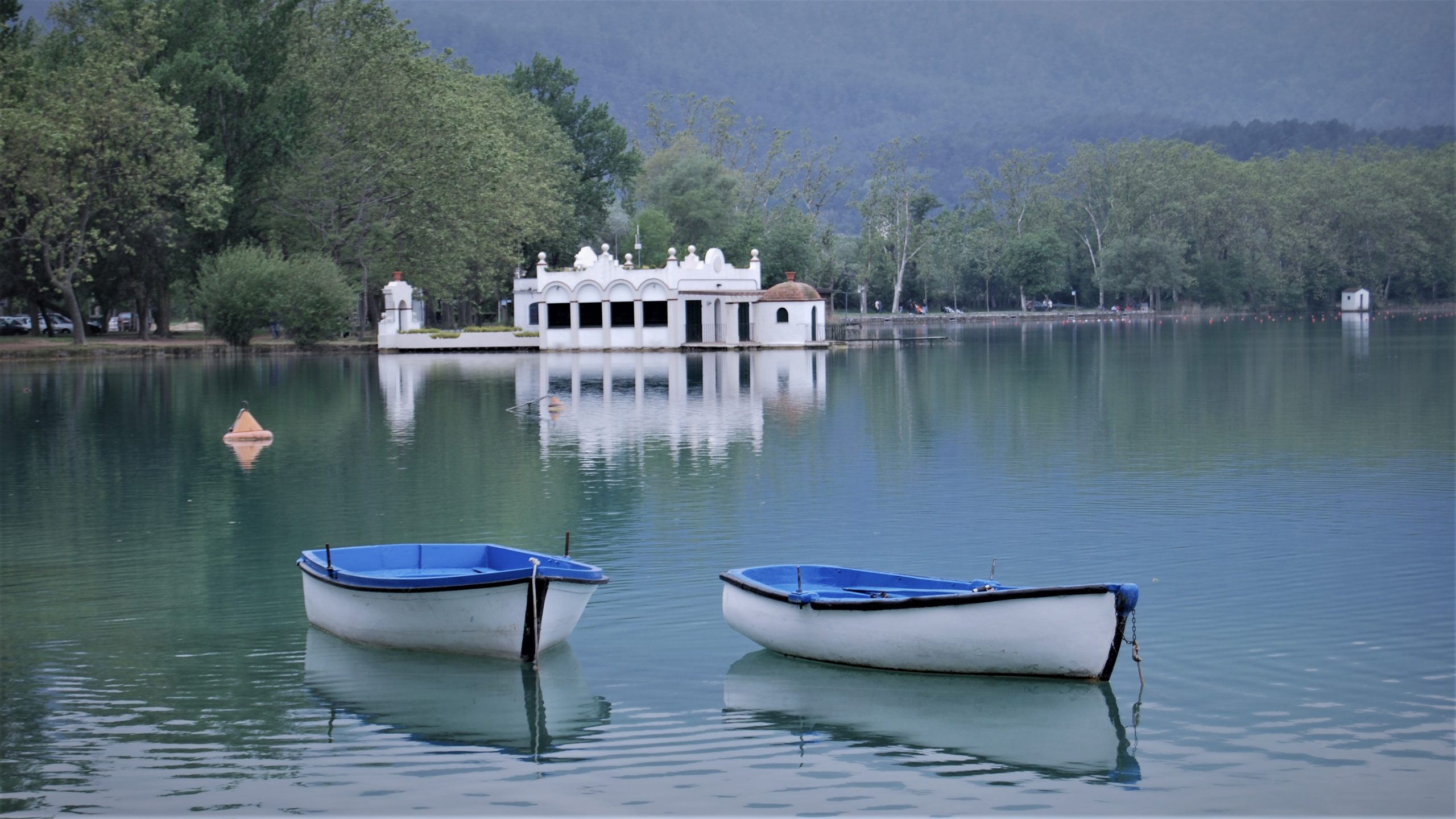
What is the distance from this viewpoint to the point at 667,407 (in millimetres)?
39562

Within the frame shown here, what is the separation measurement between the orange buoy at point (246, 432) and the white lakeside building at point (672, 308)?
43052mm

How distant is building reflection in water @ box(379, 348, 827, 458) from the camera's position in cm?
3241

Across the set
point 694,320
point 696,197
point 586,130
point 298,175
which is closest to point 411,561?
point 694,320

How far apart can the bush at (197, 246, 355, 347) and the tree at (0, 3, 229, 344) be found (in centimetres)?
279

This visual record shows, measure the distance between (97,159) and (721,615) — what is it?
5565cm

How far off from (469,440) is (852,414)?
10185mm

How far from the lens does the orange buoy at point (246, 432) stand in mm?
31328

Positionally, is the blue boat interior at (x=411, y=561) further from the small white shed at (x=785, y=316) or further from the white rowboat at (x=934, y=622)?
the small white shed at (x=785, y=316)

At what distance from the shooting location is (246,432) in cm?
3144

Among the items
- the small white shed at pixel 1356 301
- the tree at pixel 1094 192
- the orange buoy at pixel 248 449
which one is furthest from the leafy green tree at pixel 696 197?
the orange buoy at pixel 248 449

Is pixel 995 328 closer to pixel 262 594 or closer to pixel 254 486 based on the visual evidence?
pixel 254 486

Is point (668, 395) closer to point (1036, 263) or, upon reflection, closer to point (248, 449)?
point (248, 449)

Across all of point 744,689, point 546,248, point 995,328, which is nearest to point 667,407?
point 744,689

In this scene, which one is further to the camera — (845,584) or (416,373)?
(416,373)
